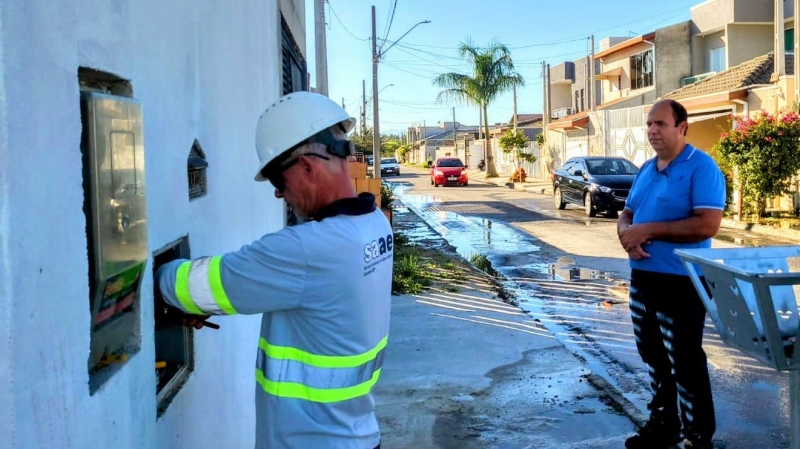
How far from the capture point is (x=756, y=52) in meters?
28.0

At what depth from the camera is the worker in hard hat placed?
173 cm

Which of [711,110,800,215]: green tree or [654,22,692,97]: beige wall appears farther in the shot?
[654,22,692,97]: beige wall

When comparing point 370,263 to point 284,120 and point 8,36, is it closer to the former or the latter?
point 284,120

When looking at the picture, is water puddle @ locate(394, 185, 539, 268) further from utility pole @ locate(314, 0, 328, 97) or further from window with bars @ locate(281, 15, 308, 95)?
window with bars @ locate(281, 15, 308, 95)

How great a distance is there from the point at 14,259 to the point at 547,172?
36.8m

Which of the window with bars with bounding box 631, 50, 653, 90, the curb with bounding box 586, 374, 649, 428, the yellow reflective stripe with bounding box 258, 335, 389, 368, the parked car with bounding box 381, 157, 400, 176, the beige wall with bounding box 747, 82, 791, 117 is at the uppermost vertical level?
the window with bars with bounding box 631, 50, 653, 90

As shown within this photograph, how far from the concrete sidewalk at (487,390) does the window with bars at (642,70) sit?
28.2 m

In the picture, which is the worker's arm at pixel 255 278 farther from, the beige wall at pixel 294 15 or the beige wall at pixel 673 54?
the beige wall at pixel 673 54

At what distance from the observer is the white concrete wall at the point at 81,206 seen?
1158 millimetres

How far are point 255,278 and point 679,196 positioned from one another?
285 centimetres

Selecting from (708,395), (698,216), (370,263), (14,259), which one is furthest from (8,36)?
(708,395)

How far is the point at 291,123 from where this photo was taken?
1.88m

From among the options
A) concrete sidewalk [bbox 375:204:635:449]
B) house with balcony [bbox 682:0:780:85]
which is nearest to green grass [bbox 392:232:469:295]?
concrete sidewalk [bbox 375:204:635:449]

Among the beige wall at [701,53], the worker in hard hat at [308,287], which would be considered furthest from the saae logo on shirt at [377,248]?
the beige wall at [701,53]
